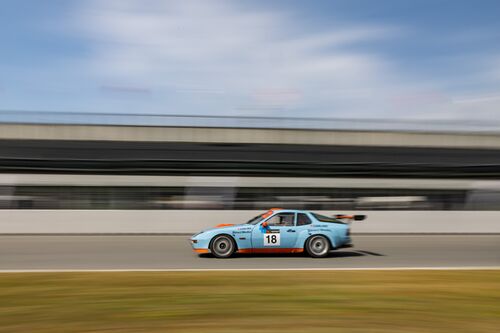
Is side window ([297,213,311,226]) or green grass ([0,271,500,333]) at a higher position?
side window ([297,213,311,226])

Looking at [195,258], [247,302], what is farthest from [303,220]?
[247,302]

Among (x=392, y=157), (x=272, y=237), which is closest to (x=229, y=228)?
(x=272, y=237)

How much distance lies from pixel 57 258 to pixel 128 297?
696cm

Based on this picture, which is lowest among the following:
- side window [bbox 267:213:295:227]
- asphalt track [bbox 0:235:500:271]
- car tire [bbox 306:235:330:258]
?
asphalt track [bbox 0:235:500:271]

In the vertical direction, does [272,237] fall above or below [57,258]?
above

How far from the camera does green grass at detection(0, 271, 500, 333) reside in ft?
19.1

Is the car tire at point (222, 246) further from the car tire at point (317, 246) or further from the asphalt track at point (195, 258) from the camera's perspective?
the car tire at point (317, 246)

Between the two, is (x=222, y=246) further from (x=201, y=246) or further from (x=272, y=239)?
(x=272, y=239)

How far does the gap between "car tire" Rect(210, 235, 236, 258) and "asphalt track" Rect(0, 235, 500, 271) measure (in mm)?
213

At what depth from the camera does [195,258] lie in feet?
44.4

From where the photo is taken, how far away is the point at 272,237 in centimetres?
1359

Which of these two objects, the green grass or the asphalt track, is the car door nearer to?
the asphalt track

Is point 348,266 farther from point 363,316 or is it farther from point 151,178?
point 151,178

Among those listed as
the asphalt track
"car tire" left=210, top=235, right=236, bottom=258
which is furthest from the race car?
the asphalt track
